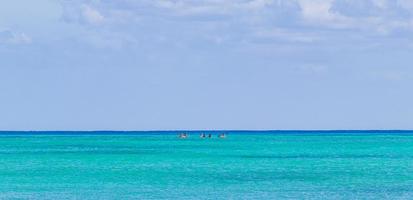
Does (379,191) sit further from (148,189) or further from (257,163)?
(257,163)

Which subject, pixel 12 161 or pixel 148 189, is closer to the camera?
pixel 148 189

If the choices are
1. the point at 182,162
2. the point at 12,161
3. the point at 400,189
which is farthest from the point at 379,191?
the point at 12,161

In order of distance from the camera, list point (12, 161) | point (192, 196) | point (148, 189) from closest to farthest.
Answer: point (192, 196)
point (148, 189)
point (12, 161)

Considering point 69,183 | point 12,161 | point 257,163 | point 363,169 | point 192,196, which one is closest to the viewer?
point 192,196

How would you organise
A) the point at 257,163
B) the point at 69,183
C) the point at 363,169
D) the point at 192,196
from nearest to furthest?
the point at 192,196 < the point at 69,183 < the point at 363,169 < the point at 257,163

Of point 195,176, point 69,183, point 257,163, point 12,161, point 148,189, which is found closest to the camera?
point 148,189

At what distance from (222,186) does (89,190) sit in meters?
7.27

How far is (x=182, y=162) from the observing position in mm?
80062

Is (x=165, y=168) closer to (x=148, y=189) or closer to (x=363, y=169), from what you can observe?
(x=363, y=169)

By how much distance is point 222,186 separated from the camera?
52.6 metres

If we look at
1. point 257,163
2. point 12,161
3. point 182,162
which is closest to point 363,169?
point 257,163

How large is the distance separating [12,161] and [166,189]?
115 feet

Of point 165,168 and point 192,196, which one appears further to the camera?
point 165,168

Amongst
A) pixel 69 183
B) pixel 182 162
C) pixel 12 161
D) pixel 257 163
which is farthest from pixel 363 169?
pixel 12 161
